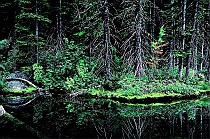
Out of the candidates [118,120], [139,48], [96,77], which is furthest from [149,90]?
[118,120]

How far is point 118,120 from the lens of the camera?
1062 centimetres

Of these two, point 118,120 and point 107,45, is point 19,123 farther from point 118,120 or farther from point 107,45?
point 107,45

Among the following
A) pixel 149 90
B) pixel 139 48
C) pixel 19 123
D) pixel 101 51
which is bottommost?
pixel 19 123

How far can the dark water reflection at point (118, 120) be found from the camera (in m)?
8.85

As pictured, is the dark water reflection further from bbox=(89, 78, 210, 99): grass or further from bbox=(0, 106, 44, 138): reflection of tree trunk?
bbox=(89, 78, 210, 99): grass

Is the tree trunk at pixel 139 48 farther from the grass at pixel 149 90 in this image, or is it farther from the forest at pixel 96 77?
the grass at pixel 149 90

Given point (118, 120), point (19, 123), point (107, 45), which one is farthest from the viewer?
point (107, 45)

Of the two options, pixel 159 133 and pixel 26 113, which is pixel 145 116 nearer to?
pixel 159 133

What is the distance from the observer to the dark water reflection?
348 inches

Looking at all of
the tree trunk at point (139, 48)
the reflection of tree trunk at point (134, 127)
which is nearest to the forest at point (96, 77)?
the tree trunk at point (139, 48)

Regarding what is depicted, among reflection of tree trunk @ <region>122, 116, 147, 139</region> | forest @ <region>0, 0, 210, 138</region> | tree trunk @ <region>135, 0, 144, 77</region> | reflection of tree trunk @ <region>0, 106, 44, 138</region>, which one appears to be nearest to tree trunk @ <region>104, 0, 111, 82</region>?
forest @ <region>0, 0, 210, 138</region>

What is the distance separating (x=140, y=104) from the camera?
47.2 ft

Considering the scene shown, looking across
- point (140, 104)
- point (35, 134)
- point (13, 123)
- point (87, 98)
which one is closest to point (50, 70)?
point (87, 98)

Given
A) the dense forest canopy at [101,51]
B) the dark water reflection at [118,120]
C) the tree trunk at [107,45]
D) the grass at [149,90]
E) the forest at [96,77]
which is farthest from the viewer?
the dense forest canopy at [101,51]
